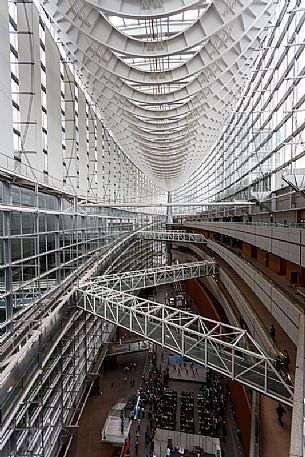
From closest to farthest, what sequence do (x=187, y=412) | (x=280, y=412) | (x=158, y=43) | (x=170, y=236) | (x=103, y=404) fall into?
1. (x=280, y=412)
2. (x=158, y=43)
3. (x=187, y=412)
4. (x=103, y=404)
5. (x=170, y=236)

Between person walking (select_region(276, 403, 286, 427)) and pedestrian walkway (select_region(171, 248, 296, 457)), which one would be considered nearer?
pedestrian walkway (select_region(171, 248, 296, 457))

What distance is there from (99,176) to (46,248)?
54.1 feet

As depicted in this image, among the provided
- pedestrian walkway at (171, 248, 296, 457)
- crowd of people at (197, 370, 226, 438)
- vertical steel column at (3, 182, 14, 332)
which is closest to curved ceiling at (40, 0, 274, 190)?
vertical steel column at (3, 182, 14, 332)

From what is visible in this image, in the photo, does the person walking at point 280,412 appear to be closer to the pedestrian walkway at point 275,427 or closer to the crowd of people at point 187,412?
the pedestrian walkway at point 275,427

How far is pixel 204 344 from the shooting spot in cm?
1086

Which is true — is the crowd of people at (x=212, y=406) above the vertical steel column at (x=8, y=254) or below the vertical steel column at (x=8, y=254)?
below

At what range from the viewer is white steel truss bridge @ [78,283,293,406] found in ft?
28.5

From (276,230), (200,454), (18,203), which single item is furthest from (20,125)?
(200,454)

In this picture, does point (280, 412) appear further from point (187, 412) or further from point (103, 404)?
point (103, 404)

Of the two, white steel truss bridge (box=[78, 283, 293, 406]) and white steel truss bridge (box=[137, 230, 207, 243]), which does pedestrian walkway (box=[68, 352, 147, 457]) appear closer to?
white steel truss bridge (box=[78, 283, 293, 406])

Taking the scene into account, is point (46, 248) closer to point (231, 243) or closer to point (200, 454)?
point (200, 454)

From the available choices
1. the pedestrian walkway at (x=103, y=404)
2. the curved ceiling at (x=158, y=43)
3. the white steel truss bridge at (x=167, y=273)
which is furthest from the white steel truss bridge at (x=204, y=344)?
the curved ceiling at (x=158, y=43)

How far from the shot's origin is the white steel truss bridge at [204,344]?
867cm

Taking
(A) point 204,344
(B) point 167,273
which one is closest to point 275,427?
(A) point 204,344
